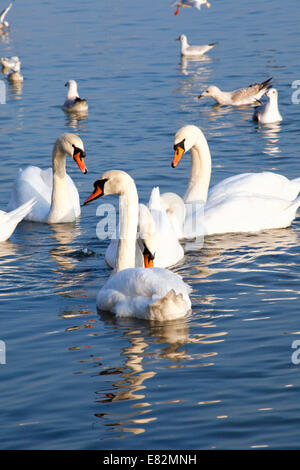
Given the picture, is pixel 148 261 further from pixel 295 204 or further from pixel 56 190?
pixel 56 190

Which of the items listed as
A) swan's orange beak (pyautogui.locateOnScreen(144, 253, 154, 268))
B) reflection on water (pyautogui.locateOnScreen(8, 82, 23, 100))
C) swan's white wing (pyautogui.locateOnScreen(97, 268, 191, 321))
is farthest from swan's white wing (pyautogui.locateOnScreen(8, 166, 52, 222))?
reflection on water (pyautogui.locateOnScreen(8, 82, 23, 100))

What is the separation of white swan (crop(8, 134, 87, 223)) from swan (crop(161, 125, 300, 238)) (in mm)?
1390

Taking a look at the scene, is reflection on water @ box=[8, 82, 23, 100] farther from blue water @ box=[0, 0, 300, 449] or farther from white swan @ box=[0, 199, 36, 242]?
white swan @ box=[0, 199, 36, 242]

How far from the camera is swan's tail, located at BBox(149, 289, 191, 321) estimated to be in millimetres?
8148

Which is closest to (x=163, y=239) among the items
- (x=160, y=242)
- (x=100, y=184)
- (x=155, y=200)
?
(x=160, y=242)

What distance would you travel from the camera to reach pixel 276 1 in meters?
32.6

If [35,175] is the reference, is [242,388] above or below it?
below

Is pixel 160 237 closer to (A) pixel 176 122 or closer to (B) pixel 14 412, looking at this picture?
(B) pixel 14 412

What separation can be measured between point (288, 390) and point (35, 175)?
22.7 feet

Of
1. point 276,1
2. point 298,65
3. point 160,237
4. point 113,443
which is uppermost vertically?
point 276,1

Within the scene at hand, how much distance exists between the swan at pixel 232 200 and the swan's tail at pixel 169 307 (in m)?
2.66

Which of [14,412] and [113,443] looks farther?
[14,412]

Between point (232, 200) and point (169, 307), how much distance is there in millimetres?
3418

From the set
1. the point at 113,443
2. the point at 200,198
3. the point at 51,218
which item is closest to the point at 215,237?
the point at 200,198
